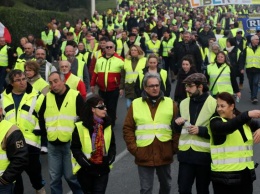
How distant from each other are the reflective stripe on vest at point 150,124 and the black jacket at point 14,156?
5.74ft

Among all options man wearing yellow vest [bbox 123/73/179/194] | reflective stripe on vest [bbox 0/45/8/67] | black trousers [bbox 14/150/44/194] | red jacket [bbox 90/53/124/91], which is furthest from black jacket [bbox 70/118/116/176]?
reflective stripe on vest [bbox 0/45/8/67]

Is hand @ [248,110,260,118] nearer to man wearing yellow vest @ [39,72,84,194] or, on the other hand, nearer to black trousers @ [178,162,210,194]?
black trousers @ [178,162,210,194]

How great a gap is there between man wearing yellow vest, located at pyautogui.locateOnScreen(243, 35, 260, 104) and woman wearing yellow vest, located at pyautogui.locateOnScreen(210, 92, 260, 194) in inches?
360

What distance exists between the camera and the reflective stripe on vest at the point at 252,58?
14891mm

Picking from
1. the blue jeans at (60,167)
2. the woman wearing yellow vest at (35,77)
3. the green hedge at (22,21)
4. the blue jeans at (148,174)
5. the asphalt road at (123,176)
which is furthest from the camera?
the green hedge at (22,21)

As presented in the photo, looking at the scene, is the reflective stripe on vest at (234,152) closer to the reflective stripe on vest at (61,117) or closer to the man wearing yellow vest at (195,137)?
the man wearing yellow vest at (195,137)

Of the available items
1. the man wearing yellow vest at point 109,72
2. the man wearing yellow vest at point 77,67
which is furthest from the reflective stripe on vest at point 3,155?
the man wearing yellow vest at point 109,72

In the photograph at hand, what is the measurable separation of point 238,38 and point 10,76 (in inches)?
470

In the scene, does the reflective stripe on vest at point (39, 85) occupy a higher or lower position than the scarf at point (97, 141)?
higher

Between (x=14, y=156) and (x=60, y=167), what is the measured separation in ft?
6.97

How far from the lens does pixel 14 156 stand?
17.3ft

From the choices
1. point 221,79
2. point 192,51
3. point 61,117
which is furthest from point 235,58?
point 61,117

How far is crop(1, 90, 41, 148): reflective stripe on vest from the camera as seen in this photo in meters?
7.24

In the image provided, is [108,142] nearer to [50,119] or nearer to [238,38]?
[50,119]
